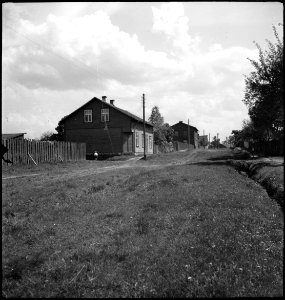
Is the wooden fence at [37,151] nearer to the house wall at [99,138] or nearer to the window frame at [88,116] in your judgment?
the house wall at [99,138]

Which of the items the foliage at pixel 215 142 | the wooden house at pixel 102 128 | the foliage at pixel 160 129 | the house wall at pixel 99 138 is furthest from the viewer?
the foliage at pixel 215 142

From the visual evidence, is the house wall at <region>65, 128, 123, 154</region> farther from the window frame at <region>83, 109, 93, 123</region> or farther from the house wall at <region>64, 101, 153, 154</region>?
the window frame at <region>83, 109, 93, 123</region>

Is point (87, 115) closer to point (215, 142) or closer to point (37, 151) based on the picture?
point (37, 151)

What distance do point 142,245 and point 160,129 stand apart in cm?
8837

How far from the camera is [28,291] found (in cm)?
596

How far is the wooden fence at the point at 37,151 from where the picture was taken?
27.9 m

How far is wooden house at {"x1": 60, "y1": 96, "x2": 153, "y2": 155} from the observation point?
52906mm

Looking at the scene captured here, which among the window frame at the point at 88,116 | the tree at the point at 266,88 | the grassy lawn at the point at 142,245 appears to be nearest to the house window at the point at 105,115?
the window frame at the point at 88,116

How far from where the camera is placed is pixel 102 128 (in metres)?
53.5

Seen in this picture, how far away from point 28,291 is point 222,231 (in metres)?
4.96

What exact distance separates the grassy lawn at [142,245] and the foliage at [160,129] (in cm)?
7511

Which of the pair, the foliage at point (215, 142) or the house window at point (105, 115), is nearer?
the house window at point (105, 115)

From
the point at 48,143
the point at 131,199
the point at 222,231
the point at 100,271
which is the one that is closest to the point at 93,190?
the point at 131,199

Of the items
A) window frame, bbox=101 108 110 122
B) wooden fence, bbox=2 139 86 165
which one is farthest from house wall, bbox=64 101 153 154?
wooden fence, bbox=2 139 86 165
